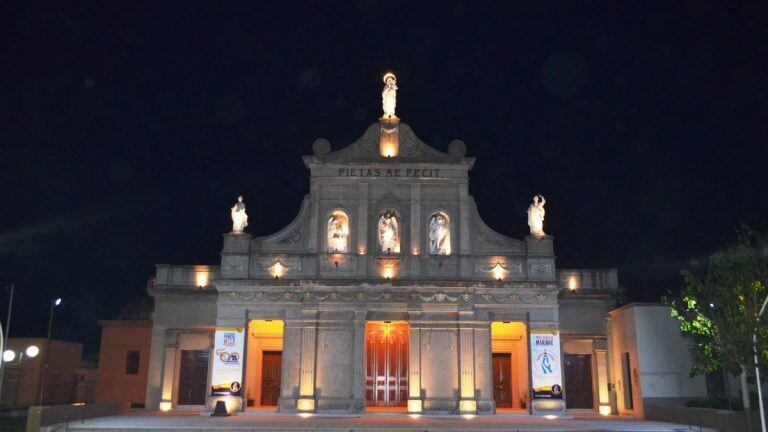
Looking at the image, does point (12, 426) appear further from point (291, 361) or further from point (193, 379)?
point (291, 361)

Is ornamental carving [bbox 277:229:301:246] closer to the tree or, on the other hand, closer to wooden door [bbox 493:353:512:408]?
wooden door [bbox 493:353:512:408]

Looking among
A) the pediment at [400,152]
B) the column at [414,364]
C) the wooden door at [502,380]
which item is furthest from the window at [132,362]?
the wooden door at [502,380]

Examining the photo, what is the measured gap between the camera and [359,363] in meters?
31.0

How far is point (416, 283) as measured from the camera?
31500 millimetres

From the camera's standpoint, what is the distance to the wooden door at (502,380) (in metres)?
35.4

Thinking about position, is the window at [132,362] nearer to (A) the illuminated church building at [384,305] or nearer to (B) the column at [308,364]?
(A) the illuminated church building at [384,305]

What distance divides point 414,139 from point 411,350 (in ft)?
34.0

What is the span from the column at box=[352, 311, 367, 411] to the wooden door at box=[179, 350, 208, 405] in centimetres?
781

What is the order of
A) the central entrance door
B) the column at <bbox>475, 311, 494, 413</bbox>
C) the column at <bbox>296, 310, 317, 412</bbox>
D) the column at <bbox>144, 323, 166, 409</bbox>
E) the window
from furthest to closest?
1. the window
2. the central entrance door
3. the column at <bbox>144, 323, 166, 409</bbox>
4. the column at <bbox>475, 311, 494, 413</bbox>
5. the column at <bbox>296, 310, 317, 412</bbox>

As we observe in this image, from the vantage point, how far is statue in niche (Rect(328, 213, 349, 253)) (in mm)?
32938

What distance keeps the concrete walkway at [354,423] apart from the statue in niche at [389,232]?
7.85 m

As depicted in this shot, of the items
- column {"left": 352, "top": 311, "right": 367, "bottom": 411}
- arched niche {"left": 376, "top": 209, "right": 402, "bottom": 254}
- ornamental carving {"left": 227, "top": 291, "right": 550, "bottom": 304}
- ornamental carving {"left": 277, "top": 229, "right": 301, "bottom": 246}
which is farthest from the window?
arched niche {"left": 376, "top": 209, "right": 402, "bottom": 254}

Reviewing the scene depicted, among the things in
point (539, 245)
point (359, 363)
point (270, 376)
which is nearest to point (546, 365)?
point (539, 245)

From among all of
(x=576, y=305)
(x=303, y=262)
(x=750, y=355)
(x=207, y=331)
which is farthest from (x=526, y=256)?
(x=207, y=331)
